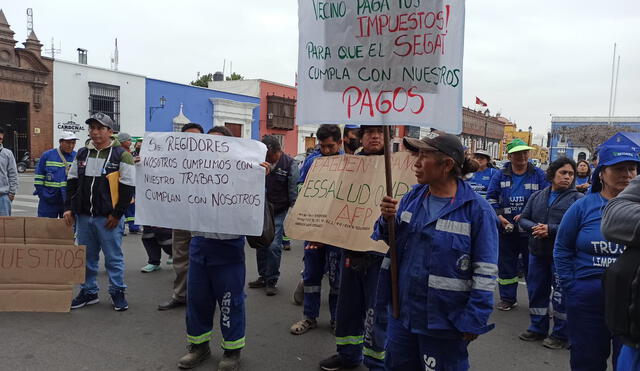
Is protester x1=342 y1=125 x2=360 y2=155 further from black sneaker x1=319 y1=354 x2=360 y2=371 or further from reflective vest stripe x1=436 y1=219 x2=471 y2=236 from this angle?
reflective vest stripe x1=436 y1=219 x2=471 y2=236

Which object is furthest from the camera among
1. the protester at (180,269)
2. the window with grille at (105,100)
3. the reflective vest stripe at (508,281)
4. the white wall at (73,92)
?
the window with grille at (105,100)

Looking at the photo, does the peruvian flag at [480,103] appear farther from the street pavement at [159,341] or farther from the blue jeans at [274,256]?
the blue jeans at [274,256]

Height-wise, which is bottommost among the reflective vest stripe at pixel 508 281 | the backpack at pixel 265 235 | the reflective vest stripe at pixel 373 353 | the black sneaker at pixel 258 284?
the black sneaker at pixel 258 284

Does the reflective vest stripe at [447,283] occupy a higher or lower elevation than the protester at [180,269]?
higher

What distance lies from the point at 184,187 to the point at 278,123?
3256cm

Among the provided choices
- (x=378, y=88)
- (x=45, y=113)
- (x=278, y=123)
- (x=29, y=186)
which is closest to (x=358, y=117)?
(x=378, y=88)

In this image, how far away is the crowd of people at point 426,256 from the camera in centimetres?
244

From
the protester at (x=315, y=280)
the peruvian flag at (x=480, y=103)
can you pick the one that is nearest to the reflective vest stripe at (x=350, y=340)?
the protester at (x=315, y=280)

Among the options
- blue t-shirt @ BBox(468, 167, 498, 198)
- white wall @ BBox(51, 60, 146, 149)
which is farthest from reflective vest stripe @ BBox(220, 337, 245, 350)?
white wall @ BBox(51, 60, 146, 149)

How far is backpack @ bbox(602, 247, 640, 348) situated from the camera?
5.41 ft

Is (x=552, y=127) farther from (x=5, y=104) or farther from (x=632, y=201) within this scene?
(x=632, y=201)

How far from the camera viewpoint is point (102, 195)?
15.6 feet

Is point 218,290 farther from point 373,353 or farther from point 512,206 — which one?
point 512,206

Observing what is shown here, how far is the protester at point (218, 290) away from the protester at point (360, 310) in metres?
0.77
